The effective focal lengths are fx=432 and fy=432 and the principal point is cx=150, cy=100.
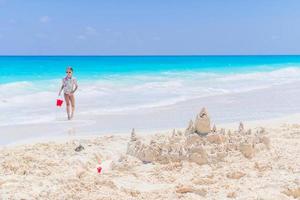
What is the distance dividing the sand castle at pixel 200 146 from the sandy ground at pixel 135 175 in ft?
0.32

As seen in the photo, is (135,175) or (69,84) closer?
(135,175)

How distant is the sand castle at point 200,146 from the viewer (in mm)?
5828

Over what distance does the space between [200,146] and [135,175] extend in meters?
1.07

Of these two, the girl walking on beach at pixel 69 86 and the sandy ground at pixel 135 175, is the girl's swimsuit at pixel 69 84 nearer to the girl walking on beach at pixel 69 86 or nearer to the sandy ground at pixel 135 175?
the girl walking on beach at pixel 69 86

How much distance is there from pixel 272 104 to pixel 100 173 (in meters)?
9.00

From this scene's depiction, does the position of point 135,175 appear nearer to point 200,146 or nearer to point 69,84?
point 200,146

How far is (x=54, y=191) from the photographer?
173 inches

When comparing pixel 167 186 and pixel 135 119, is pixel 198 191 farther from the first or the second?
pixel 135 119

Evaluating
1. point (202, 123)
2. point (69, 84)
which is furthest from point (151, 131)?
point (69, 84)

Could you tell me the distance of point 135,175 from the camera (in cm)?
538

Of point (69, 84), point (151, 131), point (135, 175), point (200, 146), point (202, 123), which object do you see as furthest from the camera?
point (69, 84)

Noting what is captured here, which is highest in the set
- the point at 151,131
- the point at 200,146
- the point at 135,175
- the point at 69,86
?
the point at 69,86

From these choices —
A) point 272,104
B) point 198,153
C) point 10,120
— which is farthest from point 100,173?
point 272,104

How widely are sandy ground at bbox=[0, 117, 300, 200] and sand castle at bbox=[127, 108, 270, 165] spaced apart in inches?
3.8
